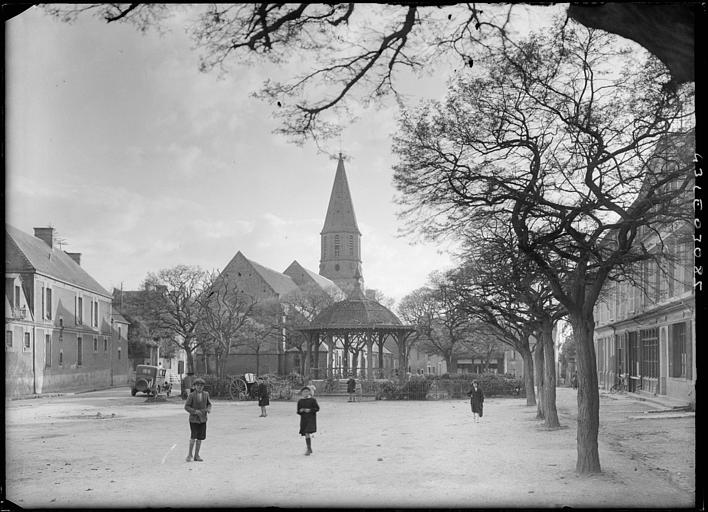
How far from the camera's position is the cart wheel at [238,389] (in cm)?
3183

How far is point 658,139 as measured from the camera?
9594 millimetres

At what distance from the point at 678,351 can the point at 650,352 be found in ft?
17.7

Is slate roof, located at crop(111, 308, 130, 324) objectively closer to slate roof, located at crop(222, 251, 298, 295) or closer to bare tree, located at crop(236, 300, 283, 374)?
bare tree, located at crop(236, 300, 283, 374)

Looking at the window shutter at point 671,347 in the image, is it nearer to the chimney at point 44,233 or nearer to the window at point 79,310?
the chimney at point 44,233

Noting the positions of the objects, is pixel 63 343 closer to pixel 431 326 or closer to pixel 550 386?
pixel 550 386

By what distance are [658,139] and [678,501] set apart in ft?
16.2

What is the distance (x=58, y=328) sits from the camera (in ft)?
107

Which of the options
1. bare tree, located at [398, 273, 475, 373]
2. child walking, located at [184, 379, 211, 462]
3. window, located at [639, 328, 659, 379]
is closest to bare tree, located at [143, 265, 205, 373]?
child walking, located at [184, 379, 211, 462]

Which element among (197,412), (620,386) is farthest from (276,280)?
(197,412)

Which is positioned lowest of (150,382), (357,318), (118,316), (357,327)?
(150,382)

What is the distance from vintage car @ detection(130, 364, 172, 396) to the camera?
32869 millimetres

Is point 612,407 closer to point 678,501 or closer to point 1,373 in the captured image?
point 678,501

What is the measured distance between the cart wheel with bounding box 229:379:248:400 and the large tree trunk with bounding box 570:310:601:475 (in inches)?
896

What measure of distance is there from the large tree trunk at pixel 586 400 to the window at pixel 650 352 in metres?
18.9
